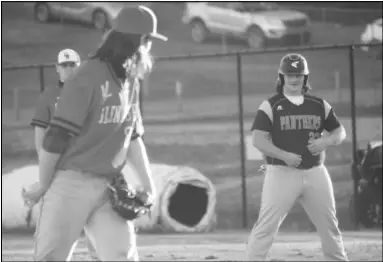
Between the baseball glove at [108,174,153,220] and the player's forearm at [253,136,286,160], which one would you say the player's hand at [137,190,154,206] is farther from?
the player's forearm at [253,136,286,160]

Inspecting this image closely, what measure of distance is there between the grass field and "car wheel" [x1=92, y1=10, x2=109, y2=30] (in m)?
0.68

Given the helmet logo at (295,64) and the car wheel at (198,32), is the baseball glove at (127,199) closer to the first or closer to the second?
the helmet logo at (295,64)

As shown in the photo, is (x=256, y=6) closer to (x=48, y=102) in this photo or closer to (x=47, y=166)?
(x=48, y=102)

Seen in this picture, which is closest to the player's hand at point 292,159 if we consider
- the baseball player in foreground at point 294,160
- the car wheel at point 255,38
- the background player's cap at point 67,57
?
the baseball player in foreground at point 294,160

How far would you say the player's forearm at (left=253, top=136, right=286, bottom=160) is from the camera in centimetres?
662

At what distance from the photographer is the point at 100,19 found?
62.0ft

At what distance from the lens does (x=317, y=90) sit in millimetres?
21984

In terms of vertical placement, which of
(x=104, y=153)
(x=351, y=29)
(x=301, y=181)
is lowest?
(x=301, y=181)

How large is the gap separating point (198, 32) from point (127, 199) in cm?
1640

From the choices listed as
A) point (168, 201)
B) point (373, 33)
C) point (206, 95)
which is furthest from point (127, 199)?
point (206, 95)

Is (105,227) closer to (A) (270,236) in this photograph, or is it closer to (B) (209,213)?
(A) (270,236)

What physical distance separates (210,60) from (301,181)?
16386 millimetres

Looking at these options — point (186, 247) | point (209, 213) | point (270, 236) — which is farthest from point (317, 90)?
point (270, 236)

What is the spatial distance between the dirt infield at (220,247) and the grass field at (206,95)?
7144 mm
